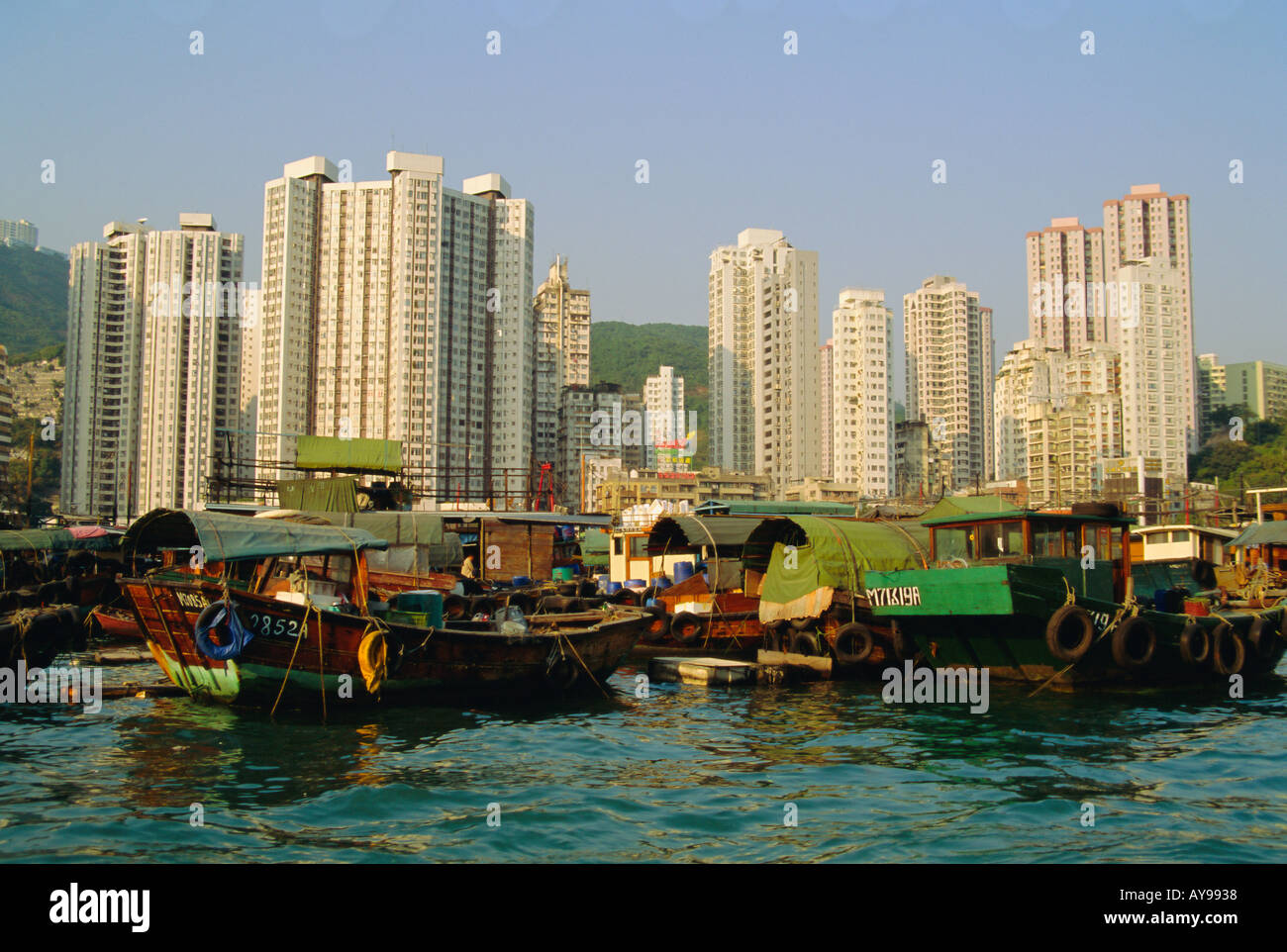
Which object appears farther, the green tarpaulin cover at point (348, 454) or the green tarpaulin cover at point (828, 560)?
the green tarpaulin cover at point (348, 454)

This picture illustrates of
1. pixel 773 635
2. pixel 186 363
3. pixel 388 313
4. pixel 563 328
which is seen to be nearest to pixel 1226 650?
pixel 773 635

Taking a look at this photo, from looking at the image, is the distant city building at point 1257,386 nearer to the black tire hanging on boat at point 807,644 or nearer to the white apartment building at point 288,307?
the white apartment building at point 288,307

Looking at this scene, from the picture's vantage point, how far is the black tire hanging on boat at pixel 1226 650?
1534cm

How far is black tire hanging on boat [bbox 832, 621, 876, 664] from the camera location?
1672cm

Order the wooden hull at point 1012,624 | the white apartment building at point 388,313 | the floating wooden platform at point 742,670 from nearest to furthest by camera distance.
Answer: the wooden hull at point 1012,624 < the floating wooden platform at point 742,670 < the white apartment building at point 388,313

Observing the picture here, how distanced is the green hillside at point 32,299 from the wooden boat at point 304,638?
12612 cm

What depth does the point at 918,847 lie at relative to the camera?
24.0 ft

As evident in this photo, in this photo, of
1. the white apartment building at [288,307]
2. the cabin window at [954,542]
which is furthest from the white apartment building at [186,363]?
the cabin window at [954,542]

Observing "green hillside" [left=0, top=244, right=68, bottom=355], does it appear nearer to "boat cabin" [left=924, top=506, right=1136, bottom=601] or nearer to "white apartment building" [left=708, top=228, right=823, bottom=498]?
"white apartment building" [left=708, top=228, right=823, bottom=498]

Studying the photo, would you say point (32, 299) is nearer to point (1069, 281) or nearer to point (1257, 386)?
point (1069, 281)

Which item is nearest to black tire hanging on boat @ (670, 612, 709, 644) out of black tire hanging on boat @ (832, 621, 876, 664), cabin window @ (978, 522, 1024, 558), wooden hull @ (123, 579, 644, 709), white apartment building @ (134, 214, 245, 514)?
black tire hanging on boat @ (832, 621, 876, 664)

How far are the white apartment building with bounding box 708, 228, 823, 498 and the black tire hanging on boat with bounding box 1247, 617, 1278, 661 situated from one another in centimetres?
7853
